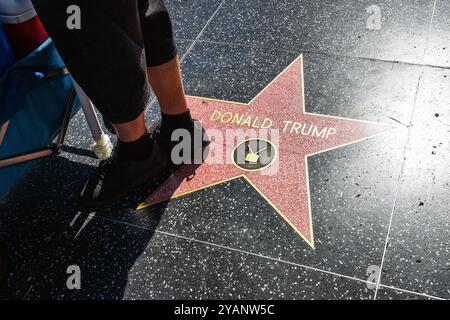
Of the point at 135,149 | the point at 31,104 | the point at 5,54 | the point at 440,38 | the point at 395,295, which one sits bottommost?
the point at 395,295

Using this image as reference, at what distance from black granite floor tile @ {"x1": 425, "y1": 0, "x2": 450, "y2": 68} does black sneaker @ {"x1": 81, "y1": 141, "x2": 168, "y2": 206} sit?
150cm

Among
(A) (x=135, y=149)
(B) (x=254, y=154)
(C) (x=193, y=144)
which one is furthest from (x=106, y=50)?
(B) (x=254, y=154)

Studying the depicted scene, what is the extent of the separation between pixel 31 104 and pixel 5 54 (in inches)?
9.7

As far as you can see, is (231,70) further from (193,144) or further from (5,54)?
(5,54)

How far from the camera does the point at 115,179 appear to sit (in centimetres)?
184

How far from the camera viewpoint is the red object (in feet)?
5.49

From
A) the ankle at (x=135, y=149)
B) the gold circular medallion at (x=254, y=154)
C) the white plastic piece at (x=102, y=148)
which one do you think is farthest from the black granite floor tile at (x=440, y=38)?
the white plastic piece at (x=102, y=148)

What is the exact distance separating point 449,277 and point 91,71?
53.2 inches

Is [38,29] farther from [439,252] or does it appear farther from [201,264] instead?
[439,252]

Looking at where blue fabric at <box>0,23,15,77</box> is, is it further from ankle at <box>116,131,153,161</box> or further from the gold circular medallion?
the gold circular medallion

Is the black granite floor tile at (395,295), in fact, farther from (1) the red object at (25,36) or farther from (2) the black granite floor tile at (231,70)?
(1) the red object at (25,36)

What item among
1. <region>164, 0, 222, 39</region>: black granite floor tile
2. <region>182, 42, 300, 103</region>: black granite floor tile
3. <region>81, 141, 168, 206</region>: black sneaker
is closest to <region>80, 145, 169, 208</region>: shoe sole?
<region>81, 141, 168, 206</region>: black sneaker

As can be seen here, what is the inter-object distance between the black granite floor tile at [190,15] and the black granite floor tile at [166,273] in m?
1.46

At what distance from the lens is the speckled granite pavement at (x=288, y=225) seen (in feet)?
5.12
